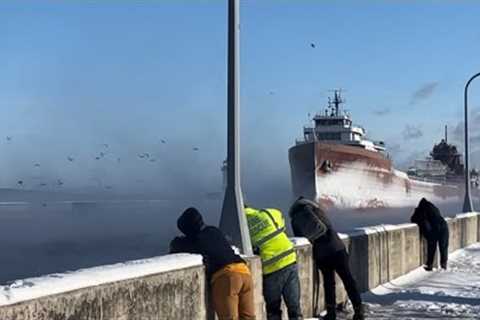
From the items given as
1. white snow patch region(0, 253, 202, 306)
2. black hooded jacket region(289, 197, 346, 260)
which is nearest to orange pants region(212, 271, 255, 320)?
white snow patch region(0, 253, 202, 306)

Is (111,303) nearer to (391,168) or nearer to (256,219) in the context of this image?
(256,219)

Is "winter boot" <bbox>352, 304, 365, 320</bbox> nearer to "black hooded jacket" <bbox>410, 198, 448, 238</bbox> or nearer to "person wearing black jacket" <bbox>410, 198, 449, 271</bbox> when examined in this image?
"person wearing black jacket" <bbox>410, 198, 449, 271</bbox>

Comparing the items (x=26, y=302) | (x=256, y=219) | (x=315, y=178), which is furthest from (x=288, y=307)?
(x=315, y=178)

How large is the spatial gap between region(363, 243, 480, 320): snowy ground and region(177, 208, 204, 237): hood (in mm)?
4314

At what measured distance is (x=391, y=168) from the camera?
236ft

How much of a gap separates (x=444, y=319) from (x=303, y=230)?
250 centimetres

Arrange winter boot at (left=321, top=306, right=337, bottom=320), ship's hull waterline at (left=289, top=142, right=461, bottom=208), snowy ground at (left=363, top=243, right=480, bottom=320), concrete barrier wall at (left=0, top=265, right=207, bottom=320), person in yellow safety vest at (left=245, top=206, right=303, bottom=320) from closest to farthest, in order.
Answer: concrete barrier wall at (left=0, top=265, right=207, bottom=320) < person in yellow safety vest at (left=245, top=206, right=303, bottom=320) < winter boot at (left=321, top=306, right=337, bottom=320) < snowy ground at (left=363, top=243, right=480, bottom=320) < ship's hull waterline at (left=289, top=142, right=461, bottom=208)

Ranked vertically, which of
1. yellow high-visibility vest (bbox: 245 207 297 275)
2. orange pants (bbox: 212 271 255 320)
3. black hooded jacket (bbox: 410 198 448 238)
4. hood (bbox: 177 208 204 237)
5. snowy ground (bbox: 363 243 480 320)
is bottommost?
snowy ground (bbox: 363 243 480 320)

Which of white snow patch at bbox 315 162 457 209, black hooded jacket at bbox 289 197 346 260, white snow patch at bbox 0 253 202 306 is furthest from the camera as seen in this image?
white snow patch at bbox 315 162 457 209

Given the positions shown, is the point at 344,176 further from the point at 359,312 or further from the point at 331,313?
the point at 359,312

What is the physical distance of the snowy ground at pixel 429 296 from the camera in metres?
11.4

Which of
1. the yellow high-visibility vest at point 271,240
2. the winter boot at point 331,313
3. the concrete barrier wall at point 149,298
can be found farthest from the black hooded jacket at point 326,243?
the yellow high-visibility vest at point 271,240

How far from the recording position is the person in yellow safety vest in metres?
8.61

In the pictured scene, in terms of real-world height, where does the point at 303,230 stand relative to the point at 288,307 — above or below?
above
